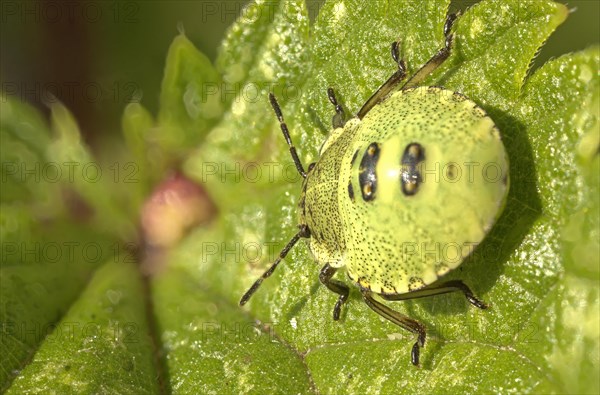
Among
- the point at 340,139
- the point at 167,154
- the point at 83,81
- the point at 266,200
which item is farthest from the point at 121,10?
the point at 340,139

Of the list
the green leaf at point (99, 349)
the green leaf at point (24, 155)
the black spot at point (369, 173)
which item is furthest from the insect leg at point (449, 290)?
the green leaf at point (24, 155)

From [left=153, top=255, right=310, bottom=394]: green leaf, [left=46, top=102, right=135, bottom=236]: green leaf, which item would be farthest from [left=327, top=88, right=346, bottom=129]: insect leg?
[left=46, top=102, right=135, bottom=236]: green leaf

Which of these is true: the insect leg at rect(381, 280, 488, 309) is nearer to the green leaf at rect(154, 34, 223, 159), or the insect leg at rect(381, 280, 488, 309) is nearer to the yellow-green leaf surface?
the yellow-green leaf surface

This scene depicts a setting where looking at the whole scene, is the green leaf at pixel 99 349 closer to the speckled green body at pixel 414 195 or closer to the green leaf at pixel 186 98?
the green leaf at pixel 186 98

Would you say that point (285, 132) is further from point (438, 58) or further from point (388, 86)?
point (438, 58)

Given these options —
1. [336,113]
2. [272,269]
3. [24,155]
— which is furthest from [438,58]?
[24,155]

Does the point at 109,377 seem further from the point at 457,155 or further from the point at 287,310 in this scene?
the point at 457,155
